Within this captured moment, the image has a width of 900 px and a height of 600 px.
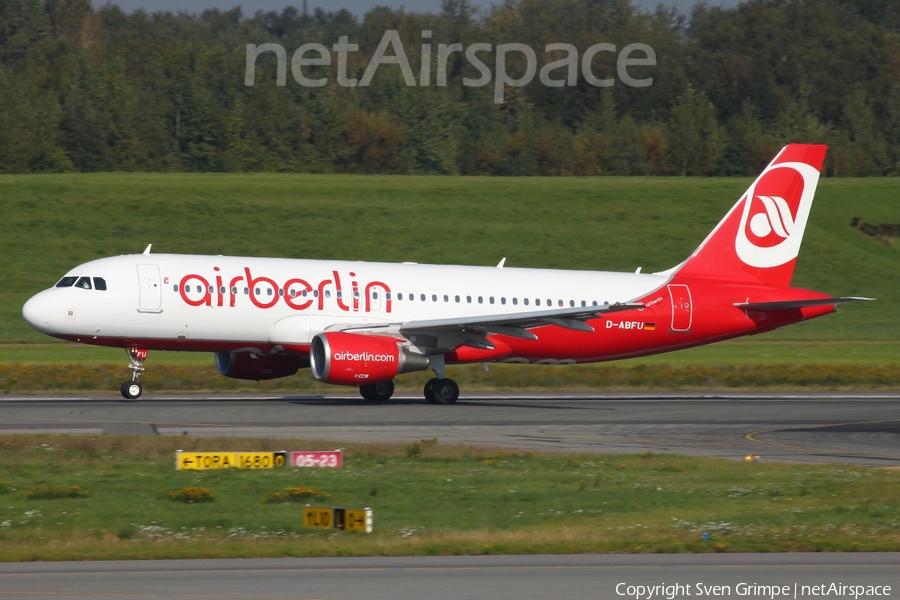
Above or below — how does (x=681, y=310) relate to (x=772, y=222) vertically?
below

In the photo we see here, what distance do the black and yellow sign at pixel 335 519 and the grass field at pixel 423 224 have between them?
152 feet

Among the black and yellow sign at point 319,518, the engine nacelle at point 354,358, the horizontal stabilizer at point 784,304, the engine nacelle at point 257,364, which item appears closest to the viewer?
the black and yellow sign at point 319,518

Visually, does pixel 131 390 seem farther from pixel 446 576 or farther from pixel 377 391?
pixel 446 576

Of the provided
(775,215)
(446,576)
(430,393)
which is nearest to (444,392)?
(430,393)

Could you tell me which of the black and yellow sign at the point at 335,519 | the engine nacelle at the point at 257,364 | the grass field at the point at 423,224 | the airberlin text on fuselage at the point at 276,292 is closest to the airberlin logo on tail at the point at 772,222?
the airberlin text on fuselage at the point at 276,292

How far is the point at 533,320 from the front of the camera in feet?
106

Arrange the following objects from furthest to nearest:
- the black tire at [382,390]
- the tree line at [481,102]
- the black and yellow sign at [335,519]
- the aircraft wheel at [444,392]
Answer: the tree line at [481,102]
the black tire at [382,390]
the aircraft wheel at [444,392]
the black and yellow sign at [335,519]

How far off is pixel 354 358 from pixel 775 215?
52.0 ft

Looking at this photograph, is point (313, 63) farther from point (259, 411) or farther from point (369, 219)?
point (259, 411)

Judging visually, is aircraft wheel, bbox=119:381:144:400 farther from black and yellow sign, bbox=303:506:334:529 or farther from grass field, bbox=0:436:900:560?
black and yellow sign, bbox=303:506:334:529

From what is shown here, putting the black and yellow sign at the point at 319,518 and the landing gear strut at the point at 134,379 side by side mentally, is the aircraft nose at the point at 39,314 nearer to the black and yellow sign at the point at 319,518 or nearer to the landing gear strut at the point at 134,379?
the landing gear strut at the point at 134,379

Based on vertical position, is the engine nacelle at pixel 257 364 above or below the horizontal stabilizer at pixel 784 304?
below

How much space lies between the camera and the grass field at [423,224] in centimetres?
6675

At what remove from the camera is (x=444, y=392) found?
33.4 metres
